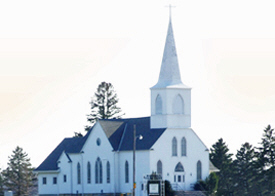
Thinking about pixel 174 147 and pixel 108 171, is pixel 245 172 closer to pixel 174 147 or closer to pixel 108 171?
pixel 174 147

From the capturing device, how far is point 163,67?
94188 mm

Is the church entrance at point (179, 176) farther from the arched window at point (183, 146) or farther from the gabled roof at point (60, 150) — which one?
the gabled roof at point (60, 150)

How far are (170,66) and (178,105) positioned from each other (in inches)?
162

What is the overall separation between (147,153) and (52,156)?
19.6 metres

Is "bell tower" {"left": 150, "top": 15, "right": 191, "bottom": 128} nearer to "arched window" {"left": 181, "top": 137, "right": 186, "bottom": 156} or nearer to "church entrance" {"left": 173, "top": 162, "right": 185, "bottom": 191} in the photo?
"arched window" {"left": 181, "top": 137, "right": 186, "bottom": 156}

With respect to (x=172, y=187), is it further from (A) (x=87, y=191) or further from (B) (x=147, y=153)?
(A) (x=87, y=191)

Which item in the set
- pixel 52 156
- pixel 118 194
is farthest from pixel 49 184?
pixel 118 194

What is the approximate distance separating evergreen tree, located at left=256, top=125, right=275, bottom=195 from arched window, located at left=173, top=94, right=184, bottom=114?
929cm

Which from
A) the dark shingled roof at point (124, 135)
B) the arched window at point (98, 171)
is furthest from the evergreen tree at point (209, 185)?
the arched window at point (98, 171)

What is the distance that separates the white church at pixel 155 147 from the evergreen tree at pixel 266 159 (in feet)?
18.7

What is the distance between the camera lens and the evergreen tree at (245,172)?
97125 millimetres

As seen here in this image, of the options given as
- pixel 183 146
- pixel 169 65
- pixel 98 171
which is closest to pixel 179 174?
pixel 183 146

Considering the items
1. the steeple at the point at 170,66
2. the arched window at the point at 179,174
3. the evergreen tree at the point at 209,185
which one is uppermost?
the steeple at the point at 170,66

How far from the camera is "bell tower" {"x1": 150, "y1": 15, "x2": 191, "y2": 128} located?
93.1 m
